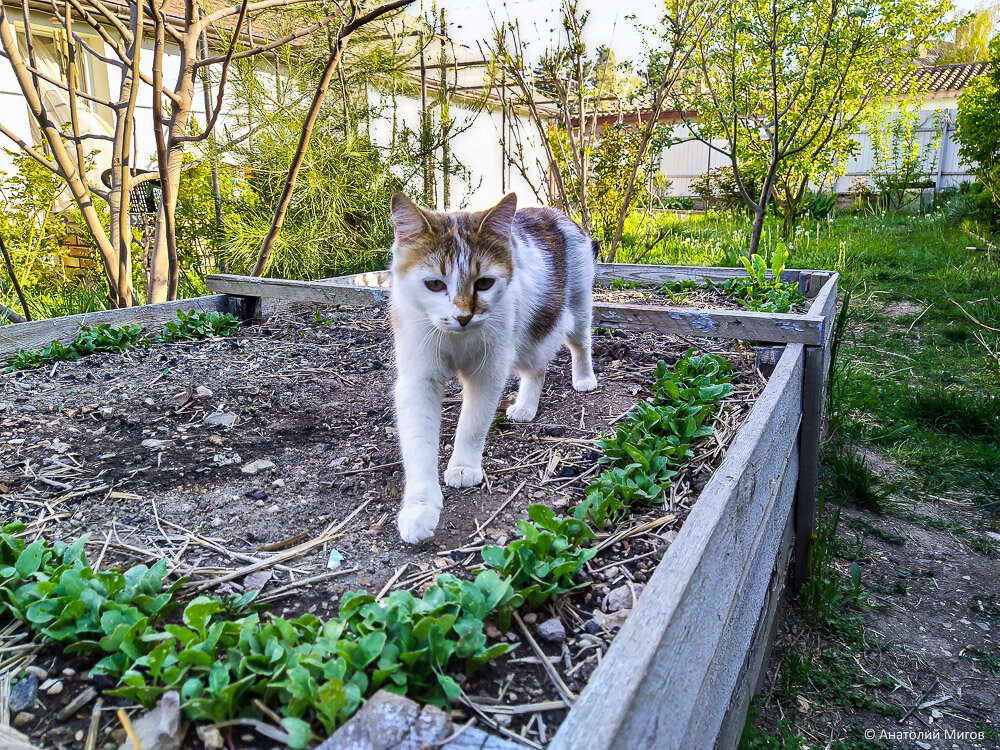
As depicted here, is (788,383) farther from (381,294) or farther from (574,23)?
(574,23)

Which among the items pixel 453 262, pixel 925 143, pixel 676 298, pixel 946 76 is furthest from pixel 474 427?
pixel 946 76

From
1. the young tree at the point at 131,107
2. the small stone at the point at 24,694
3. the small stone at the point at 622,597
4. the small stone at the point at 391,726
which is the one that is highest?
the young tree at the point at 131,107

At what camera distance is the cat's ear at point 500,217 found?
2.01 metres

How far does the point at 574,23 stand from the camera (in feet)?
15.1

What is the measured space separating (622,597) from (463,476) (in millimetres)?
718

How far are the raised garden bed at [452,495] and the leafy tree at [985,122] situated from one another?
622 centimetres

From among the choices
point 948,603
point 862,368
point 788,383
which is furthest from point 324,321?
point 862,368

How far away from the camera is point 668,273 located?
186 inches

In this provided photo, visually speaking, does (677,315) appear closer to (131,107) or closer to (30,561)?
(30,561)

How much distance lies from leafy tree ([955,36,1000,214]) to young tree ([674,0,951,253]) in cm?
153

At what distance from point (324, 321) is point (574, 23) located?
2757mm

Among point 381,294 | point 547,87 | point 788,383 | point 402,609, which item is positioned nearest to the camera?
point 402,609

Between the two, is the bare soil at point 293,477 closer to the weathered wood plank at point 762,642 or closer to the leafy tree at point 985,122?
the weathered wood plank at point 762,642

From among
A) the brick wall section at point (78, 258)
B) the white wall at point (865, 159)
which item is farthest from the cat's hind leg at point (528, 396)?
the white wall at point (865, 159)
